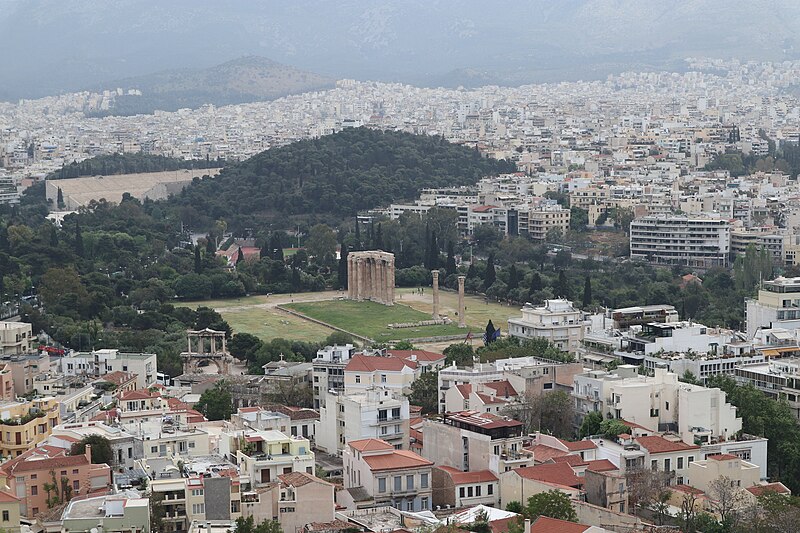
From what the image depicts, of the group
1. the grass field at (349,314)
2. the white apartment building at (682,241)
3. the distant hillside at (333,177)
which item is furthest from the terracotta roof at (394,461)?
the distant hillside at (333,177)

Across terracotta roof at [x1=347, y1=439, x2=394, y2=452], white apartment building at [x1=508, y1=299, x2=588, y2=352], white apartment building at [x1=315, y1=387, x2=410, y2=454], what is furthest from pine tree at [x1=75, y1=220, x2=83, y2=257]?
terracotta roof at [x1=347, y1=439, x2=394, y2=452]

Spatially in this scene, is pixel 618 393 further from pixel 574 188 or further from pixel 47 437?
pixel 574 188

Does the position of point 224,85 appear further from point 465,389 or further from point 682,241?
point 465,389

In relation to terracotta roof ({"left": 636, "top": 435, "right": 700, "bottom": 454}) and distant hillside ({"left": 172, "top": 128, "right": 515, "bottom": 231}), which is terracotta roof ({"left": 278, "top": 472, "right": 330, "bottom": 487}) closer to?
terracotta roof ({"left": 636, "top": 435, "right": 700, "bottom": 454})

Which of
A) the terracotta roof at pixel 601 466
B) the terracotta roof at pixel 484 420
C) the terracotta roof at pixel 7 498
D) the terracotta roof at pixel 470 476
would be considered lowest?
the terracotta roof at pixel 470 476

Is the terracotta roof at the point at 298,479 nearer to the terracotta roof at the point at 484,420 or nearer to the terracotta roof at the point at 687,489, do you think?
the terracotta roof at the point at 484,420

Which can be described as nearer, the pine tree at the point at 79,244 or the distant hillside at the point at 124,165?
the pine tree at the point at 79,244

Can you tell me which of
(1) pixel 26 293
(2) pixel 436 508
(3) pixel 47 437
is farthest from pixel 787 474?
(1) pixel 26 293

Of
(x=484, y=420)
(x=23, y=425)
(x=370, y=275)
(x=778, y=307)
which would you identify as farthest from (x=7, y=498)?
(x=370, y=275)
